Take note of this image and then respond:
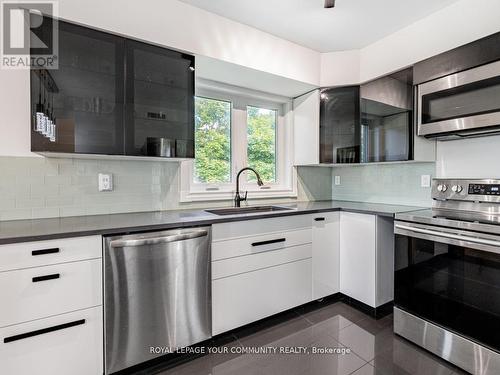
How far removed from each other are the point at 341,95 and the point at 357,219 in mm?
1230

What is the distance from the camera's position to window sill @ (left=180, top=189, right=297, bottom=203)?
227 centimetres

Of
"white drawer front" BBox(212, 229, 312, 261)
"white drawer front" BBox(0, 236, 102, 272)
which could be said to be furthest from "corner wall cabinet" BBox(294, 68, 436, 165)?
"white drawer front" BBox(0, 236, 102, 272)

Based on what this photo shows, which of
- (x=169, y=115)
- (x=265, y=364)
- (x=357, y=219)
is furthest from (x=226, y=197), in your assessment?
(x=265, y=364)

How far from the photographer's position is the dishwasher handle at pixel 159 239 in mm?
1436

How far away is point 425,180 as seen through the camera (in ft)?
7.47

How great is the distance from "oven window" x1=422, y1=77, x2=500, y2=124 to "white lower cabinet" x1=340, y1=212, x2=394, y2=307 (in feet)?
2.92

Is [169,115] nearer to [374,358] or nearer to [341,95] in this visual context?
[341,95]

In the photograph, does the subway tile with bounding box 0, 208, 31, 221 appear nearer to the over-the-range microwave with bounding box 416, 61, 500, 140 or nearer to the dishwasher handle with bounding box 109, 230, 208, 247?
the dishwasher handle with bounding box 109, 230, 208, 247

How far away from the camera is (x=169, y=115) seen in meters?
1.86

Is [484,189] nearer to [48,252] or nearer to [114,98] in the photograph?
[114,98]

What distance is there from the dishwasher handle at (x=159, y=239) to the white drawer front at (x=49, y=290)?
0.14 meters

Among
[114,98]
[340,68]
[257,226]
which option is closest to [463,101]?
[340,68]

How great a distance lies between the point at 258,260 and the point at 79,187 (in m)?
1.38

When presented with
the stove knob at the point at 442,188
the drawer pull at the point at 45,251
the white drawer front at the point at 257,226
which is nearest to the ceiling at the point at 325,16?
the stove knob at the point at 442,188
